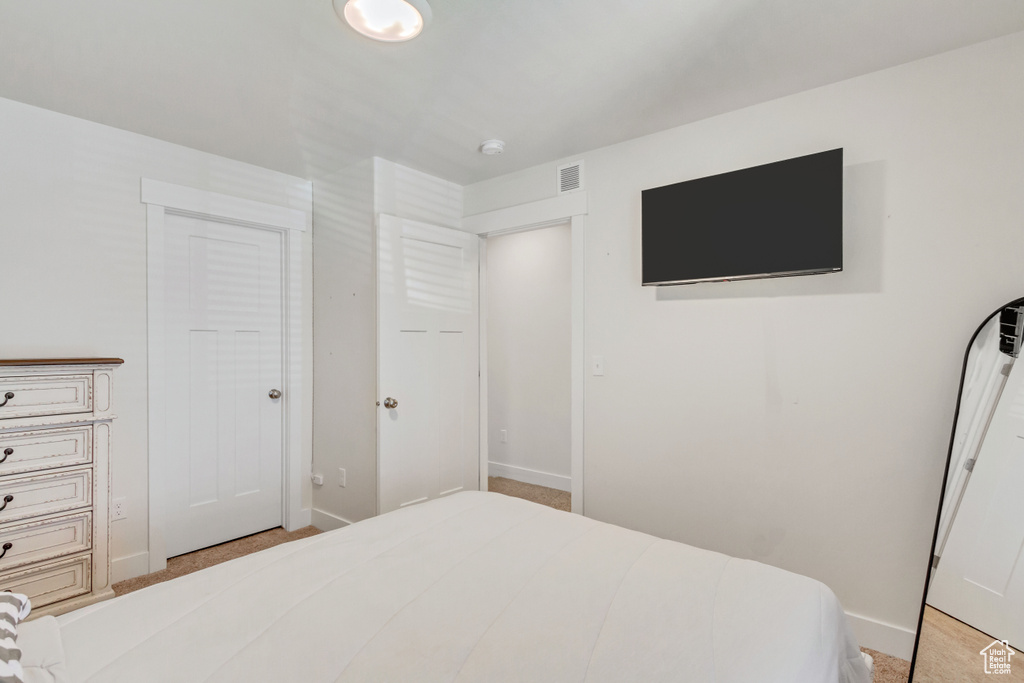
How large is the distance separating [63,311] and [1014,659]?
3.83m

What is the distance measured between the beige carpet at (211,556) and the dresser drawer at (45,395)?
936 millimetres

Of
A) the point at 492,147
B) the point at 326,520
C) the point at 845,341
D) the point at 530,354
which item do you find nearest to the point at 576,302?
the point at 492,147

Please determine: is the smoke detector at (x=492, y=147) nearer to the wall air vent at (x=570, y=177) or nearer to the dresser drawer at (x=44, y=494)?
the wall air vent at (x=570, y=177)

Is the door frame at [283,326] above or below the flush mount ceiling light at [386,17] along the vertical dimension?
below

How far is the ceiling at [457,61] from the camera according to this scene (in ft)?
5.32

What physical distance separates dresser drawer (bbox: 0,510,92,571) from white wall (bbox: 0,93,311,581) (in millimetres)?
354

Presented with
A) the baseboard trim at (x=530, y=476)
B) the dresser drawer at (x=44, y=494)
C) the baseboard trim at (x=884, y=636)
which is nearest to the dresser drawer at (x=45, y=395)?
the dresser drawer at (x=44, y=494)

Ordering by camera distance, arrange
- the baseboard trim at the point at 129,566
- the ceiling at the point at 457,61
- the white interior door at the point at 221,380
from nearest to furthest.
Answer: the ceiling at the point at 457,61
the baseboard trim at the point at 129,566
the white interior door at the point at 221,380

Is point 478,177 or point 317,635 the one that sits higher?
point 478,177

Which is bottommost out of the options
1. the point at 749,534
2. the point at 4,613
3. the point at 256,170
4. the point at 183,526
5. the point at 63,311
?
the point at 183,526

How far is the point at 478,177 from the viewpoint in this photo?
326cm

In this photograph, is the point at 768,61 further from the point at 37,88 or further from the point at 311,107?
the point at 37,88

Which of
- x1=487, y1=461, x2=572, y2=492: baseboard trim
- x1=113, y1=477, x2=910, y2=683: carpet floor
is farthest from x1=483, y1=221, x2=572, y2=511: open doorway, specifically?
x1=113, y1=477, x2=910, y2=683: carpet floor

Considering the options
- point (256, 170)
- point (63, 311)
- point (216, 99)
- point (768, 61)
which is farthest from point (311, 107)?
point (768, 61)
